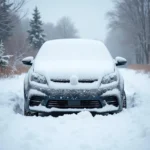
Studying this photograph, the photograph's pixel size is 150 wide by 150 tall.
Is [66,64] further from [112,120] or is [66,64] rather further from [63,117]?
[112,120]

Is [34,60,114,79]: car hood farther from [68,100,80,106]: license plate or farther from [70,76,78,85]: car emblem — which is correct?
[68,100,80,106]: license plate

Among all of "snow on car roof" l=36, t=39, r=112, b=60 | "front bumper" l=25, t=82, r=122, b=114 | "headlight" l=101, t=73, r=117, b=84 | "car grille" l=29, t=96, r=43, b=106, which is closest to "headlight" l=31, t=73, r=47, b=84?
"front bumper" l=25, t=82, r=122, b=114

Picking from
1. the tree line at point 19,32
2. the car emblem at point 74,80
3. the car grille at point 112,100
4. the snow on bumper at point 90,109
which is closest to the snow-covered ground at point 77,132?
the snow on bumper at point 90,109

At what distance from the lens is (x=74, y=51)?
532cm

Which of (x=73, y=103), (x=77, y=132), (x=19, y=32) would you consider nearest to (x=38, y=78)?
(x=73, y=103)

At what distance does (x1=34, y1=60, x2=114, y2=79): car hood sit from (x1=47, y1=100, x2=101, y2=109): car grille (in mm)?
412

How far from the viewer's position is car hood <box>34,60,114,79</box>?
4078 mm

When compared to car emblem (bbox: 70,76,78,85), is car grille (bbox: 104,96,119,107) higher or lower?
lower

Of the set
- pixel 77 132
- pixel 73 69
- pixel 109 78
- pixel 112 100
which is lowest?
pixel 77 132

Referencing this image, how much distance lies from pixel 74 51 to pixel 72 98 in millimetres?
1684

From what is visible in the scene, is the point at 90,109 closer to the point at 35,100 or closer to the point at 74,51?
the point at 35,100

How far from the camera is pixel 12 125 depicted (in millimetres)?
3760

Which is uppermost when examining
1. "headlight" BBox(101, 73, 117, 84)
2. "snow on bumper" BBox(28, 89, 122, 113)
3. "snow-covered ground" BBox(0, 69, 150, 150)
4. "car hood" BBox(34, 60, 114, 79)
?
"car hood" BBox(34, 60, 114, 79)

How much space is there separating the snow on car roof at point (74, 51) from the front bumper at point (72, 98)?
1.20m
